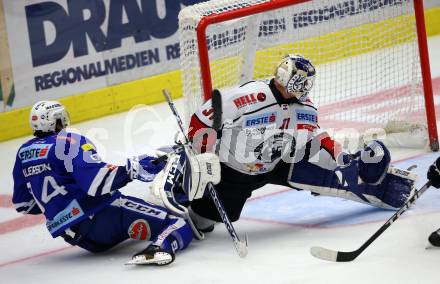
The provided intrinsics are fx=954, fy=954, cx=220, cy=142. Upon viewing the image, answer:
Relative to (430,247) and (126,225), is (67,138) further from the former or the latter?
(430,247)

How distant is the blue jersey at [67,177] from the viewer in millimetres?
4633

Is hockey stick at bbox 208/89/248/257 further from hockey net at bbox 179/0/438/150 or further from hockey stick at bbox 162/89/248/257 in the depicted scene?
hockey net at bbox 179/0/438/150

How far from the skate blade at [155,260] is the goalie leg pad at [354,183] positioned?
34.2 inches

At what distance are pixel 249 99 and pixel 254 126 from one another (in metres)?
0.14

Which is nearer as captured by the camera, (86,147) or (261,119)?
(86,147)

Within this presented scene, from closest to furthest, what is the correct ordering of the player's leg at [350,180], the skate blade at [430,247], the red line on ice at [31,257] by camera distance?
the skate blade at [430,247], the player's leg at [350,180], the red line on ice at [31,257]

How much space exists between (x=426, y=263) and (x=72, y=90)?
5150mm

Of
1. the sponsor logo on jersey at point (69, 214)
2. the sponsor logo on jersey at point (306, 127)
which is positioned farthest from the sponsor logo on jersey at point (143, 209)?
the sponsor logo on jersey at point (306, 127)

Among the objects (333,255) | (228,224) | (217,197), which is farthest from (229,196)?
(333,255)

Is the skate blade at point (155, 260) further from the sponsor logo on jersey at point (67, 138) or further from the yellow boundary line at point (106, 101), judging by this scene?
the yellow boundary line at point (106, 101)

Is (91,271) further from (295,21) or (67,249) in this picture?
(295,21)

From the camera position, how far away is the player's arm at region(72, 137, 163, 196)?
4621mm

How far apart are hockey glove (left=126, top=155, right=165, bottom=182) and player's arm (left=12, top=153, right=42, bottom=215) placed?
58cm

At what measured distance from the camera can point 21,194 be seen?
4.89 meters
